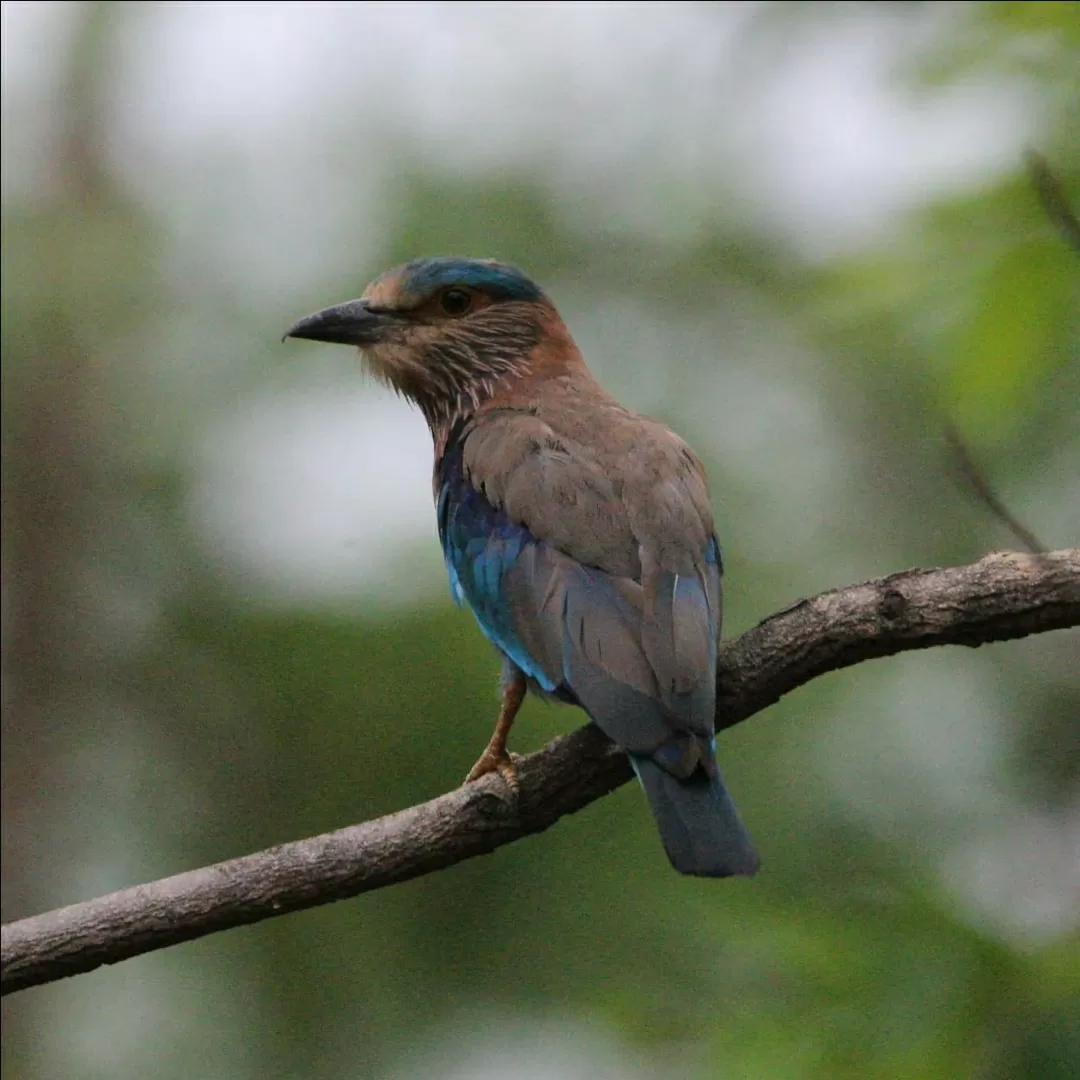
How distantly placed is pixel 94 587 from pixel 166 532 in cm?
52

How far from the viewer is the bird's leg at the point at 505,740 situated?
158 inches

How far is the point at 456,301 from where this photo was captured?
17.6 feet

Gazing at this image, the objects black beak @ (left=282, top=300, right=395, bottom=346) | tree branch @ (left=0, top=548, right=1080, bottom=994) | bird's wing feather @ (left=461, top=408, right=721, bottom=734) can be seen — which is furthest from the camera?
black beak @ (left=282, top=300, right=395, bottom=346)

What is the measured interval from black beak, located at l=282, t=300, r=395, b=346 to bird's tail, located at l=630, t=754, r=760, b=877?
6.82 ft

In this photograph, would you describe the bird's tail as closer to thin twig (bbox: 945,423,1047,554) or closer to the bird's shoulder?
the bird's shoulder

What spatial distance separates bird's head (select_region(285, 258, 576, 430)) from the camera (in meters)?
5.22

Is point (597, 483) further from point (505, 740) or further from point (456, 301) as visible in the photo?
point (456, 301)

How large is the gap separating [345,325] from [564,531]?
1419mm

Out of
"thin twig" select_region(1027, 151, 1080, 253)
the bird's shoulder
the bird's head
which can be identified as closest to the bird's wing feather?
the bird's shoulder

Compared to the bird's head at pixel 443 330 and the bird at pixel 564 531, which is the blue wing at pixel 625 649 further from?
the bird's head at pixel 443 330

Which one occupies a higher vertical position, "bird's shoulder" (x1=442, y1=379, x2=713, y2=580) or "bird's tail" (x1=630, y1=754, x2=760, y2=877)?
"bird's shoulder" (x1=442, y1=379, x2=713, y2=580)

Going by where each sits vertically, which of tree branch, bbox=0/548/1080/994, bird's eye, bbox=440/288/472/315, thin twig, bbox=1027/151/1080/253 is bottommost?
tree branch, bbox=0/548/1080/994

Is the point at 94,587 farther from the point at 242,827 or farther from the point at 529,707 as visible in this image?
the point at 529,707

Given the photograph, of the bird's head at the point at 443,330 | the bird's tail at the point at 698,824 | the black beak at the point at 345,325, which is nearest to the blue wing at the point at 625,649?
the bird's tail at the point at 698,824
